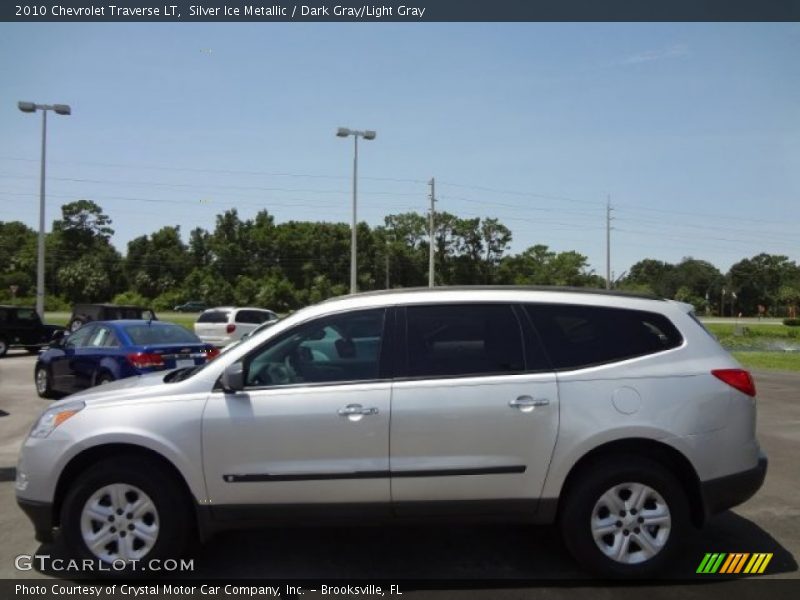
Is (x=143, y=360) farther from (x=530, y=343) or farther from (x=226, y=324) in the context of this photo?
(x=226, y=324)

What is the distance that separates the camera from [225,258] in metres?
88.2

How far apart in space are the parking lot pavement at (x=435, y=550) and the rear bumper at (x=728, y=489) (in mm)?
476

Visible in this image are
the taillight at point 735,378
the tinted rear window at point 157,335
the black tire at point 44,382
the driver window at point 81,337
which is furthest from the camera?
the black tire at point 44,382

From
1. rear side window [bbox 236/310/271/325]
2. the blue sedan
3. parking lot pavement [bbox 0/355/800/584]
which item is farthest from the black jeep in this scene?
parking lot pavement [bbox 0/355/800/584]

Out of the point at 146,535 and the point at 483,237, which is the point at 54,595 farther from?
the point at 483,237

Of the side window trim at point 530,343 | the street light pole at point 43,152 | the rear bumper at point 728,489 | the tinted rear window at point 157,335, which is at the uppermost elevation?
the street light pole at point 43,152

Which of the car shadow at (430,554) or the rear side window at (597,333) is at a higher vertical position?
the rear side window at (597,333)

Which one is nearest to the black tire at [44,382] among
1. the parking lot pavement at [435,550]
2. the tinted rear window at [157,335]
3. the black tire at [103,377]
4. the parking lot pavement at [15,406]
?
the parking lot pavement at [15,406]

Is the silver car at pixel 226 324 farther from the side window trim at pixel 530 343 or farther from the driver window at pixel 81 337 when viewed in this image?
the side window trim at pixel 530 343

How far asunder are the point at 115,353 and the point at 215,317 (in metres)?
13.8

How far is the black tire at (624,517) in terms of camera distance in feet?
13.9

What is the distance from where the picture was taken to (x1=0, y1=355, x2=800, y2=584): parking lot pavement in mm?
4387

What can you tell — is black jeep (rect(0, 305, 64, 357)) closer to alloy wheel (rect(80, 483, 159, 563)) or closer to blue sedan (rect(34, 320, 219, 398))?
blue sedan (rect(34, 320, 219, 398))

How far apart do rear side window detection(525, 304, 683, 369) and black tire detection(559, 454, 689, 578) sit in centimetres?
68
